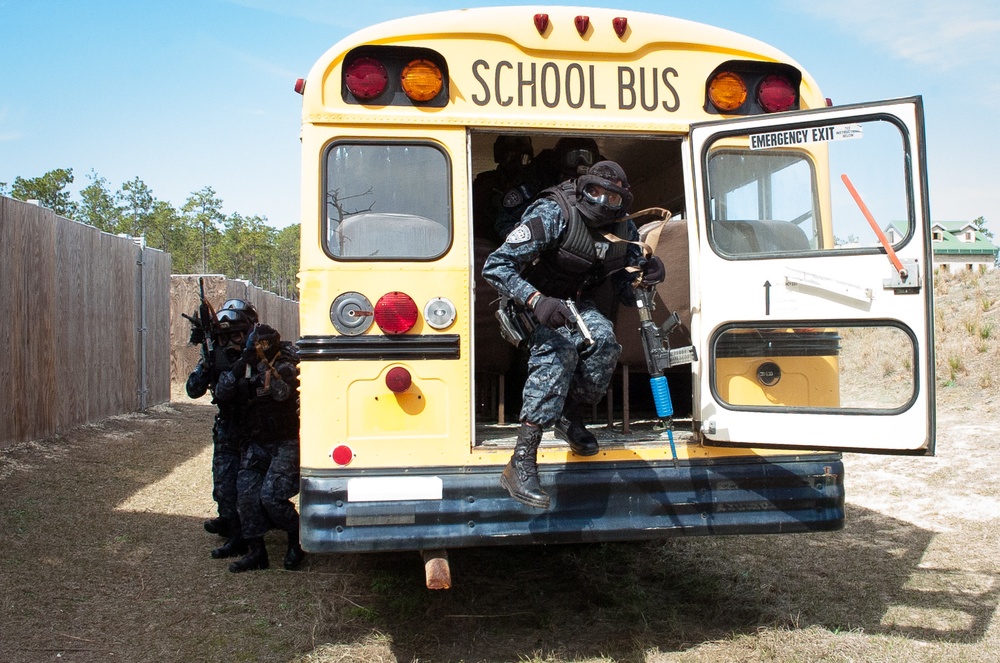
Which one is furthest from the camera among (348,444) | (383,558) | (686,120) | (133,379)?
(133,379)

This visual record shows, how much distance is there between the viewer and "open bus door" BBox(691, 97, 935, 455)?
3352 mm

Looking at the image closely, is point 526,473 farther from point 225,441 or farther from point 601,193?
point 225,441

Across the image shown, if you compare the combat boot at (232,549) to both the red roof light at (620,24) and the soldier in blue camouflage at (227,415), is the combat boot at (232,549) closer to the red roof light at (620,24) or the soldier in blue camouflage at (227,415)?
the soldier in blue camouflage at (227,415)

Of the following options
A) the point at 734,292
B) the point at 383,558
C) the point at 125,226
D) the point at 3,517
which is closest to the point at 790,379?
the point at 734,292

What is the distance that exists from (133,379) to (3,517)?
20.3ft

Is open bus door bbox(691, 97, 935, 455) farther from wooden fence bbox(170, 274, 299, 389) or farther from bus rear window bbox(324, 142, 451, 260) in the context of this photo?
wooden fence bbox(170, 274, 299, 389)

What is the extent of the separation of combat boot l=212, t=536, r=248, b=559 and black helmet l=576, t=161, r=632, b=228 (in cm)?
344

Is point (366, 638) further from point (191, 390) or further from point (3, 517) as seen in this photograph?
point (3, 517)

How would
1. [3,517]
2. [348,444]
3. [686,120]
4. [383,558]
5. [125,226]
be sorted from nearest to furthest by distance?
1. [348,444]
2. [686,120]
3. [383,558]
4. [3,517]
5. [125,226]

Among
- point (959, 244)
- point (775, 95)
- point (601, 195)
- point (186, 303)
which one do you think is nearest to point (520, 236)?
point (601, 195)

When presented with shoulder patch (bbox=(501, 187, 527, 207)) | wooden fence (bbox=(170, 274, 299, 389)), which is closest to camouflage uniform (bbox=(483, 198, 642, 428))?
shoulder patch (bbox=(501, 187, 527, 207))

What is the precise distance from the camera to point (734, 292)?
11.8ft

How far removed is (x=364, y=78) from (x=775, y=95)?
1886mm

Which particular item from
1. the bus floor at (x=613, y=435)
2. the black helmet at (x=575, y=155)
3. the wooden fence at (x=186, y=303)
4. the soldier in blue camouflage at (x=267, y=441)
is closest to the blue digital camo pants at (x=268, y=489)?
the soldier in blue camouflage at (x=267, y=441)
